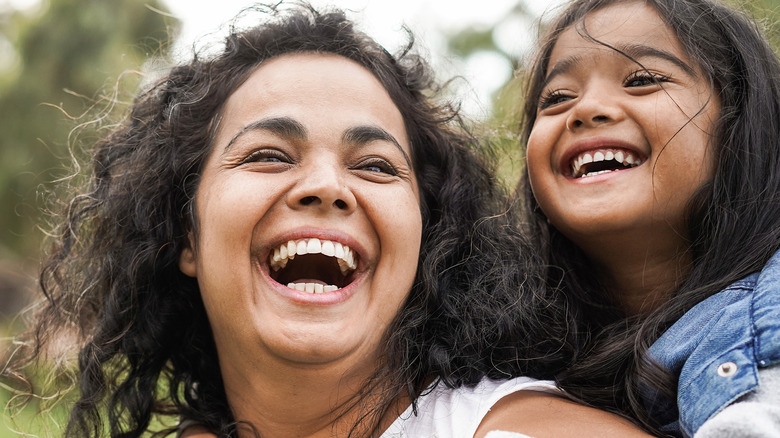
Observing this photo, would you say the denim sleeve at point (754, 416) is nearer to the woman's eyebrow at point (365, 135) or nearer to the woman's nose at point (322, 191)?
the woman's nose at point (322, 191)

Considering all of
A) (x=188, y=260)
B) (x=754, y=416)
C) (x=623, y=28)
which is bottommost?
(x=188, y=260)

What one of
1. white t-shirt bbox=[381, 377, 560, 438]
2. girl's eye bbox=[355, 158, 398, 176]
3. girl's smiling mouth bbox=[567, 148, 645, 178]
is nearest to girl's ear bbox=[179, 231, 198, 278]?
girl's eye bbox=[355, 158, 398, 176]

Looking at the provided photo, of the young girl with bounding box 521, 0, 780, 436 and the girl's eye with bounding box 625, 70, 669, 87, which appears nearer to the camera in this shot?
the young girl with bounding box 521, 0, 780, 436

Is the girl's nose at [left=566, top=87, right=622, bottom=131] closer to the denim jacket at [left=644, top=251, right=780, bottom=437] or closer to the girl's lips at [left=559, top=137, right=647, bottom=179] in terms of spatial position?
the girl's lips at [left=559, top=137, right=647, bottom=179]

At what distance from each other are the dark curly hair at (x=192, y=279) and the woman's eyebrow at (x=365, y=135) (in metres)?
0.26

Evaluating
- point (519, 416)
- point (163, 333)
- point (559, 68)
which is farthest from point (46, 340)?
point (559, 68)

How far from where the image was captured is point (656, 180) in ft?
8.54

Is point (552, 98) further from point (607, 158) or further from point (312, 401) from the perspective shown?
point (312, 401)

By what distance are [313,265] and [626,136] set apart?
3.94 ft

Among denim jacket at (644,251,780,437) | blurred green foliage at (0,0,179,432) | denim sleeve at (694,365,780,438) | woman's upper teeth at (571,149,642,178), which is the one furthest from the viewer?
blurred green foliage at (0,0,179,432)

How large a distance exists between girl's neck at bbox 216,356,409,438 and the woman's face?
2.5 inches

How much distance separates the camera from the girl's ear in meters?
2.87

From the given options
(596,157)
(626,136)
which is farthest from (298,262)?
(626,136)

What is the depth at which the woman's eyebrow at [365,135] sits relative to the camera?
261 centimetres
